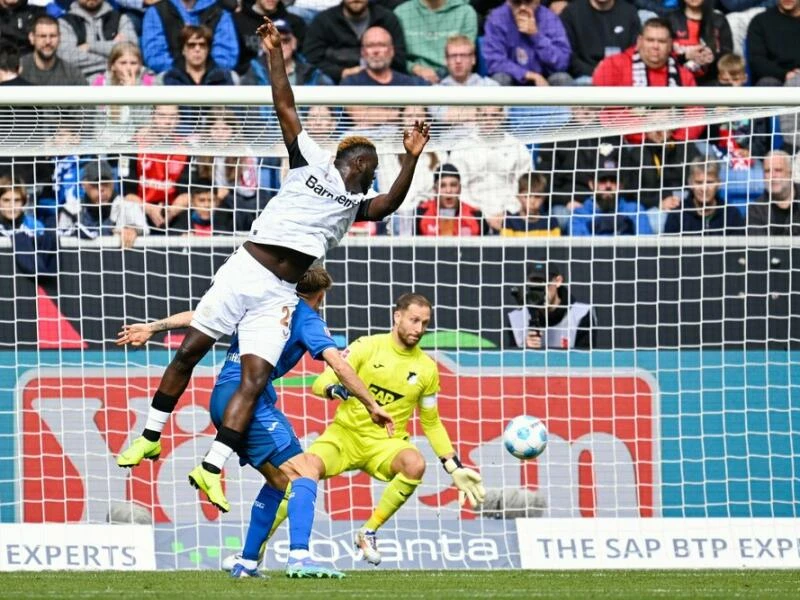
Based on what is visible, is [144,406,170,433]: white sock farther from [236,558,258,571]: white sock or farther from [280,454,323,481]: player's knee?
[236,558,258,571]: white sock

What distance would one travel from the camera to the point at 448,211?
12688mm

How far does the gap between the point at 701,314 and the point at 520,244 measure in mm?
1658

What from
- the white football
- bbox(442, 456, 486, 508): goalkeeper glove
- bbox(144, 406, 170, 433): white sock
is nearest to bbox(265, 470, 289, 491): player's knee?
bbox(144, 406, 170, 433): white sock

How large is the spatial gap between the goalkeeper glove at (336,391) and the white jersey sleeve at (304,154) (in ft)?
5.09

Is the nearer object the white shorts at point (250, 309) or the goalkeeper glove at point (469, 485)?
the white shorts at point (250, 309)

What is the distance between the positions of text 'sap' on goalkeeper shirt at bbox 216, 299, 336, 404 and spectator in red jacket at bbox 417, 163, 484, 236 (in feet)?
13.0

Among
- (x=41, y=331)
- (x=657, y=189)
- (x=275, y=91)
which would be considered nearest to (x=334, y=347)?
(x=275, y=91)

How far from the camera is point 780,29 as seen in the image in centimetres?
1451

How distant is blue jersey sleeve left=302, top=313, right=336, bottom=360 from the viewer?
8258 millimetres

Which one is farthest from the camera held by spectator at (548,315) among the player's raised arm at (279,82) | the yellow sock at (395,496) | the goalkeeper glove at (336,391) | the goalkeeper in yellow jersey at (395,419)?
the player's raised arm at (279,82)

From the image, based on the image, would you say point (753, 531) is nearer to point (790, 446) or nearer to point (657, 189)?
point (790, 446)

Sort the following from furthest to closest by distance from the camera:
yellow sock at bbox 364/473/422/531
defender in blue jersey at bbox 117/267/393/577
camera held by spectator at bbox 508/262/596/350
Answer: camera held by spectator at bbox 508/262/596/350 < yellow sock at bbox 364/473/422/531 < defender in blue jersey at bbox 117/267/393/577

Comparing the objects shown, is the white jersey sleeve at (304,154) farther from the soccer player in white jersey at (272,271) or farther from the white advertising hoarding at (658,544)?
the white advertising hoarding at (658,544)

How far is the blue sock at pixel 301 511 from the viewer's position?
26.5 ft
